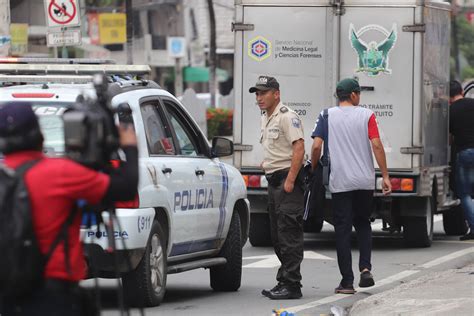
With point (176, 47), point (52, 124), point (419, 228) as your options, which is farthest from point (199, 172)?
point (176, 47)

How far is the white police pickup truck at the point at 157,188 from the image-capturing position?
9.41m

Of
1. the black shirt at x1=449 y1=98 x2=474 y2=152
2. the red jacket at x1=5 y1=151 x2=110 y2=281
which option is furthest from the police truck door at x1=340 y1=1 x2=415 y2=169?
the red jacket at x1=5 y1=151 x2=110 y2=281

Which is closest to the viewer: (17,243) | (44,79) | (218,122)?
(17,243)

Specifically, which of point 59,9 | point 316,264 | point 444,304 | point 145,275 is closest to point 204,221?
point 145,275

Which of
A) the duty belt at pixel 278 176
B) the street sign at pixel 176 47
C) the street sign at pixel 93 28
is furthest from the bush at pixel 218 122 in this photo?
the duty belt at pixel 278 176

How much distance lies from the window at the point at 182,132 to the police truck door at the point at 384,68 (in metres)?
4.40

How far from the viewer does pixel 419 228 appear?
15594 millimetres

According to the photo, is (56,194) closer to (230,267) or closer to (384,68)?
(230,267)

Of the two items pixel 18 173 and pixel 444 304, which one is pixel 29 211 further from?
pixel 444 304

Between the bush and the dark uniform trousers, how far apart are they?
3108 cm

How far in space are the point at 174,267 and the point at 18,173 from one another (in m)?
5.28

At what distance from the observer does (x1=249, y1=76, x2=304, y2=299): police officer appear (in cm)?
1084

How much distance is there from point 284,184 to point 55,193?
5.75m

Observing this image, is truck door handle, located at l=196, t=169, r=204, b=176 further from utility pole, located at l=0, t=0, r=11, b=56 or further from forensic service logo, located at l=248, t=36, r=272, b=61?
utility pole, located at l=0, t=0, r=11, b=56
